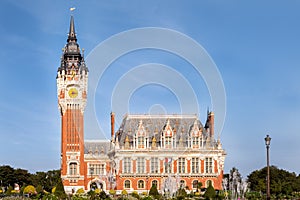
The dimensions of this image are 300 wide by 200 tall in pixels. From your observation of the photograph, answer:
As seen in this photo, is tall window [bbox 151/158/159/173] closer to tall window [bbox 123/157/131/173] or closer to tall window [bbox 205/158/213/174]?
tall window [bbox 123/157/131/173]

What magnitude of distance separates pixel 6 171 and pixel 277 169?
168ft

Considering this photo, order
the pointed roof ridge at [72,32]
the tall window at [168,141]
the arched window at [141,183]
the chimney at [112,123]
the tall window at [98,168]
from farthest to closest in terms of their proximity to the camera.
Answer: the pointed roof ridge at [72,32] → the chimney at [112,123] → the tall window at [98,168] → the tall window at [168,141] → the arched window at [141,183]

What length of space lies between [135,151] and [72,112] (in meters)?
12.5

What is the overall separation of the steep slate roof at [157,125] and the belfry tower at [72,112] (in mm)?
6573

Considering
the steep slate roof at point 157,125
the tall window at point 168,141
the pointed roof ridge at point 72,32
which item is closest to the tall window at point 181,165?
the tall window at point 168,141

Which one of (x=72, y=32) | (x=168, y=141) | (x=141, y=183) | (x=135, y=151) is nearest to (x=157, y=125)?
(x=168, y=141)

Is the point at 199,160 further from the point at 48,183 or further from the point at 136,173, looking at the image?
the point at 48,183

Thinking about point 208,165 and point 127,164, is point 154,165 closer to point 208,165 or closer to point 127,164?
point 127,164

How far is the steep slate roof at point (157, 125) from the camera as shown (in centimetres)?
7294

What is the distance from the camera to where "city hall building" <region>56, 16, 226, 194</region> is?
7088 cm

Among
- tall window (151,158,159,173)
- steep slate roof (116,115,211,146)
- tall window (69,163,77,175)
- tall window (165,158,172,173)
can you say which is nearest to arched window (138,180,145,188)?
tall window (151,158,159,173)

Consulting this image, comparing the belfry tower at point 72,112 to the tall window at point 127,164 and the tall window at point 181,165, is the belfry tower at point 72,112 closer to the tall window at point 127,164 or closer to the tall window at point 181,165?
the tall window at point 127,164

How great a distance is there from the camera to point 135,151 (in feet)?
233

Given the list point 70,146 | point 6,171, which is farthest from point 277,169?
point 6,171
